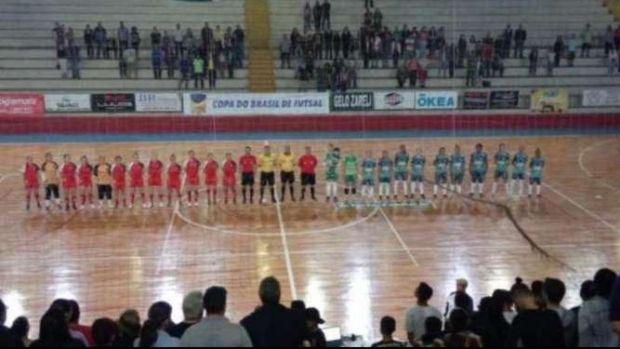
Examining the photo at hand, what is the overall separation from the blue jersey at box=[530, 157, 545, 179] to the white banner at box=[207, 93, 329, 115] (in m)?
8.97

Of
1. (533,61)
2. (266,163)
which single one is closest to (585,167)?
(533,61)

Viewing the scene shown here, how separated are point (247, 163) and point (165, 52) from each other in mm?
10864

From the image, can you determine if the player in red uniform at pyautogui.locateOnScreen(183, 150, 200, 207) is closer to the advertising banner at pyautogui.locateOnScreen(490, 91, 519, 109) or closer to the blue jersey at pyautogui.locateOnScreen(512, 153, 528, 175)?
the blue jersey at pyautogui.locateOnScreen(512, 153, 528, 175)

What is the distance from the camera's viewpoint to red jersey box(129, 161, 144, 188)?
16.1 m

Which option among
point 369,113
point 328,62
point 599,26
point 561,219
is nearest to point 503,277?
point 561,219

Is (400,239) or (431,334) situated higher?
(431,334)

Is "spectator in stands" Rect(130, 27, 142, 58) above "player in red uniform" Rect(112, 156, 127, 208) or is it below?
above

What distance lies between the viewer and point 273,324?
4754mm

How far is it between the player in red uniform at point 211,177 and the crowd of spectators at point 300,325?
9.95 m

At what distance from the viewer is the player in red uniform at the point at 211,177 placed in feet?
52.9

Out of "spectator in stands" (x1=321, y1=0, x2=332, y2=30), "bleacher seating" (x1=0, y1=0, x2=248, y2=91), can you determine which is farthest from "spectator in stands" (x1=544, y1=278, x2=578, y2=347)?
"spectator in stands" (x1=321, y1=0, x2=332, y2=30)

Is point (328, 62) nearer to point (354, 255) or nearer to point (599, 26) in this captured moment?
point (599, 26)

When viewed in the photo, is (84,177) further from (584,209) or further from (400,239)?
(584,209)

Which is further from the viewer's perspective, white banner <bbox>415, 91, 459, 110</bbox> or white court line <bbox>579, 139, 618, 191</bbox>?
white banner <bbox>415, 91, 459, 110</bbox>
